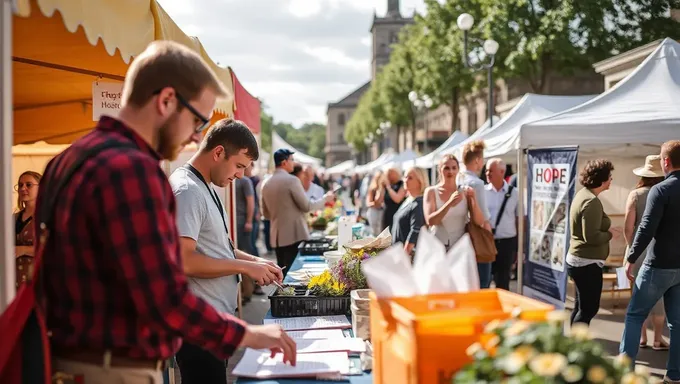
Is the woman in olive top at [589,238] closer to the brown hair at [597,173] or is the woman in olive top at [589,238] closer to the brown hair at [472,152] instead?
the brown hair at [597,173]

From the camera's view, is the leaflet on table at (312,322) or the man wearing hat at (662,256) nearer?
the leaflet on table at (312,322)

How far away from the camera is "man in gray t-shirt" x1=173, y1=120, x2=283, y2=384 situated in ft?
8.96

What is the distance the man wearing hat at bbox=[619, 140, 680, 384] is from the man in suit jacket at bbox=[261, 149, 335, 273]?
3.89 meters

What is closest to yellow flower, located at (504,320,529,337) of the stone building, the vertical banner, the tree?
the vertical banner

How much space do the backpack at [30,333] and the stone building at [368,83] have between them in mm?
70878

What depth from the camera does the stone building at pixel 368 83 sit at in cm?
9866

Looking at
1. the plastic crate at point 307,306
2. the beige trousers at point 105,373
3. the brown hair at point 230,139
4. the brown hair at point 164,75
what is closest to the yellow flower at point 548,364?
the beige trousers at point 105,373

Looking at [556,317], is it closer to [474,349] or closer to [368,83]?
[474,349]

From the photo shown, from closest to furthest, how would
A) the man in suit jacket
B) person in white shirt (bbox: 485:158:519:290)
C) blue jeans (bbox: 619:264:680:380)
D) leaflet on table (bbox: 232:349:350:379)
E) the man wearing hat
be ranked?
leaflet on table (bbox: 232:349:350:379) < the man wearing hat < blue jeans (bbox: 619:264:680:380) < the man in suit jacket < person in white shirt (bbox: 485:158:519:290)

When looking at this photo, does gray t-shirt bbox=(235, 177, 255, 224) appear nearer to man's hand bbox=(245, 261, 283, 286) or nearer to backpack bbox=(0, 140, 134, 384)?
man's hand bbox=(245, 261, 283, 286)

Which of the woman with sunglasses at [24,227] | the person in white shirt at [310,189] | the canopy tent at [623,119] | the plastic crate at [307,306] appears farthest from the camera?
the person in white shirt at [310,189]

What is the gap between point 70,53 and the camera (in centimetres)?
433

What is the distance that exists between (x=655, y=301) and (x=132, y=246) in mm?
4781

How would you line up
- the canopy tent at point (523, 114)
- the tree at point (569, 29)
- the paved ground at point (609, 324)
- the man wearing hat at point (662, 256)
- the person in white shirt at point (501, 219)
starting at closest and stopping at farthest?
1. the man wearing hat at point (662, 256)
2. the paved ground at point (609, 324)
3. the person in white shirt at point (501, 219)
4. the canopy tent at point (523, 114)
5. the tree at point (569, 29)
